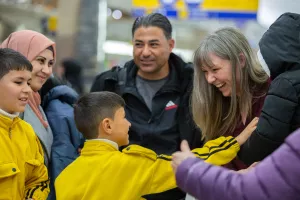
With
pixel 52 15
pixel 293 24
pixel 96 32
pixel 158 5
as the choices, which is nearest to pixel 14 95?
pixel 293 24

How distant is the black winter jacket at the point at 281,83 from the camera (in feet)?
8.39

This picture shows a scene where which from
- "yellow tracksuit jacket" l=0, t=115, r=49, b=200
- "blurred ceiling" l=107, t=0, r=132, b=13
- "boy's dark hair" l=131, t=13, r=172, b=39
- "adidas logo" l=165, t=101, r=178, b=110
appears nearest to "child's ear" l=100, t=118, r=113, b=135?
"yellow tracksuit jacket" l=0, t=115, r=49, b=200

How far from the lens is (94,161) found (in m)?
3.05

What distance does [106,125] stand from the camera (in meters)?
→ 3.19

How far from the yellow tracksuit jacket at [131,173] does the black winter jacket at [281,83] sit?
0.91 ft

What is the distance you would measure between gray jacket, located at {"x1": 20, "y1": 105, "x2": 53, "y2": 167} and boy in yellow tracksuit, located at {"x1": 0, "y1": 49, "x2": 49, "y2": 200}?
0.57ft

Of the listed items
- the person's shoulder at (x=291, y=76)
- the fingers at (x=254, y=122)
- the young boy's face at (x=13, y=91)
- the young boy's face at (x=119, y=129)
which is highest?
the person's shoulder at (x=291, y=76)

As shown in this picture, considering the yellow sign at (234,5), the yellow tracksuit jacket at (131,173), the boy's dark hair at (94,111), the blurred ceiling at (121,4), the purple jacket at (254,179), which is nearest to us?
the purple jacket at (254,179)

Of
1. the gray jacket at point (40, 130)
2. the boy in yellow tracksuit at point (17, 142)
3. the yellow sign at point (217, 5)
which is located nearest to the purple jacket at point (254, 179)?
the boy in yellow tracksuit at point (17, 142)

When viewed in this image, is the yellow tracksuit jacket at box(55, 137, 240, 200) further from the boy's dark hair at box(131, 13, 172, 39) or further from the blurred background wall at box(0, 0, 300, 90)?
the blurred background wall at box(0, 0, 300, 90)

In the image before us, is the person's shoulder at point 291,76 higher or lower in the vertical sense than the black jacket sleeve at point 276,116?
higher

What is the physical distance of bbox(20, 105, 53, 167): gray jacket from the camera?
3.46m

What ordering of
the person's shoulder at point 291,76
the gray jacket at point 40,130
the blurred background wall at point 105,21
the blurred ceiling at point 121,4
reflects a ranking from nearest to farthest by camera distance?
the person's shoulder at point 291,76 < the gray jacket at point 40,130 < the blurred background wall at point 105,21 < the blurred ceiling at point 121,4

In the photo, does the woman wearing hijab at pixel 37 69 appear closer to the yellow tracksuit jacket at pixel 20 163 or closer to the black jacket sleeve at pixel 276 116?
the yellow tracksuit jacket at pixel 20 163
